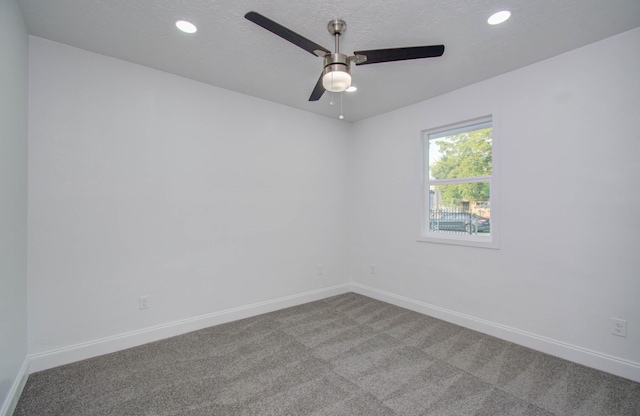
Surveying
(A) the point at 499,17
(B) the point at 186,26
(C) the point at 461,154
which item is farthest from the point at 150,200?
(C) the point at 461,154

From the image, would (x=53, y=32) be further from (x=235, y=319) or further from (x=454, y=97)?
(x=454, y=97)

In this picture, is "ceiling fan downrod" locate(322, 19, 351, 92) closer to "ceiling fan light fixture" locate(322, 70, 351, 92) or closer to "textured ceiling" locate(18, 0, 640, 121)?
"ceiling fan light fixture" locate(322, 70, 351, 92)

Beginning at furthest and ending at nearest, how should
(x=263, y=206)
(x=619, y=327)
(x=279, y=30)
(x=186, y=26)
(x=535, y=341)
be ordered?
(x=263, y=206), (x=535, y=341), (x=619, y=327), (x=186, y=26), (x=279, y=30)

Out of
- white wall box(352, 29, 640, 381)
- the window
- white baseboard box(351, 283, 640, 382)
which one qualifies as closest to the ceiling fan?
white wall box(352, 29, 640, 381)

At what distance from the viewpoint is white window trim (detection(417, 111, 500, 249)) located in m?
2.97

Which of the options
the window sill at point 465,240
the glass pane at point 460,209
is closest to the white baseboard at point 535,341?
the window sill at point 465,240

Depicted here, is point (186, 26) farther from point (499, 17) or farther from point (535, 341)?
point (535, 341)

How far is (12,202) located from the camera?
75.9 inches

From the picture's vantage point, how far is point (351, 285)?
14.9 feet

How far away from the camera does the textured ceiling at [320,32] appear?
1953mm

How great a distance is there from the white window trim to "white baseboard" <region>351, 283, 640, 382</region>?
807 millimetres

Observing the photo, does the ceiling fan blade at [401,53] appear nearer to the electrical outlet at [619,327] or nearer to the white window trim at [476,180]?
the white window trim at [476,180]

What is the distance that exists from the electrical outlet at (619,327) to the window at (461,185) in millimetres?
1005

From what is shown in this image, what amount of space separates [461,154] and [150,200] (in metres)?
3.43
